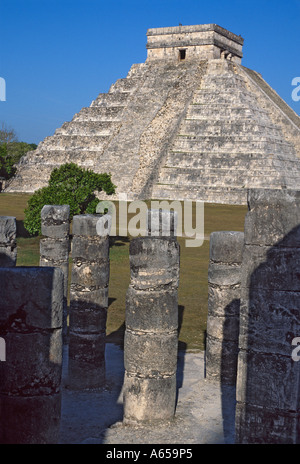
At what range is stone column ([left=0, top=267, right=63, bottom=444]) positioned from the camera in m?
5.39

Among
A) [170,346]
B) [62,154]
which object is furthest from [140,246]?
[62,154]

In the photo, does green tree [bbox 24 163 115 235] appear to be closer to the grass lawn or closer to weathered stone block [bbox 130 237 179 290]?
the grass lawn

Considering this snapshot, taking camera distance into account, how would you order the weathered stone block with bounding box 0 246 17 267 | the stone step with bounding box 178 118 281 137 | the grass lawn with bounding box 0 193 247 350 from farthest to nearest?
1. the stone step with bounding box 178 118 281 137
2. the grass lawn with bounding box 0 193 247 350
3. the weathered stone block with bounding box 0 246 17 267

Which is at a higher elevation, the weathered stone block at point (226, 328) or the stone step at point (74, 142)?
the stone step at point (74, 142)

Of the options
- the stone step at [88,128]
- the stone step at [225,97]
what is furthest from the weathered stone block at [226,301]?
the stone step at [88,128]

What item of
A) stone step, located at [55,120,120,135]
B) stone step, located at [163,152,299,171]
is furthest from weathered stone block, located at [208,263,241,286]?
stone step, located at [55,120,120,135]

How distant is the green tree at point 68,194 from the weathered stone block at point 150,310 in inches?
530

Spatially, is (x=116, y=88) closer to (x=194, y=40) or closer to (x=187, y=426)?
(x=194, y=40)

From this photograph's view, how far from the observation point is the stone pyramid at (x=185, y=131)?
35938 millimetres

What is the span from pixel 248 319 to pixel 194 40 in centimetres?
3869

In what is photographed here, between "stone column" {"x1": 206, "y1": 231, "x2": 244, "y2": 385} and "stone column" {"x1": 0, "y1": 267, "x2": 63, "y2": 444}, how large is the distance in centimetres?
518

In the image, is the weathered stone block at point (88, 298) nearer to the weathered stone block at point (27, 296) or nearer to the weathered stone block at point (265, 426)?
the weathered stone block at point (265, 426)

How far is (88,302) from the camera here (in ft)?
32.9

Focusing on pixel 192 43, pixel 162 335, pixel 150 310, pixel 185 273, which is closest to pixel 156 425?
pixel 162 335
